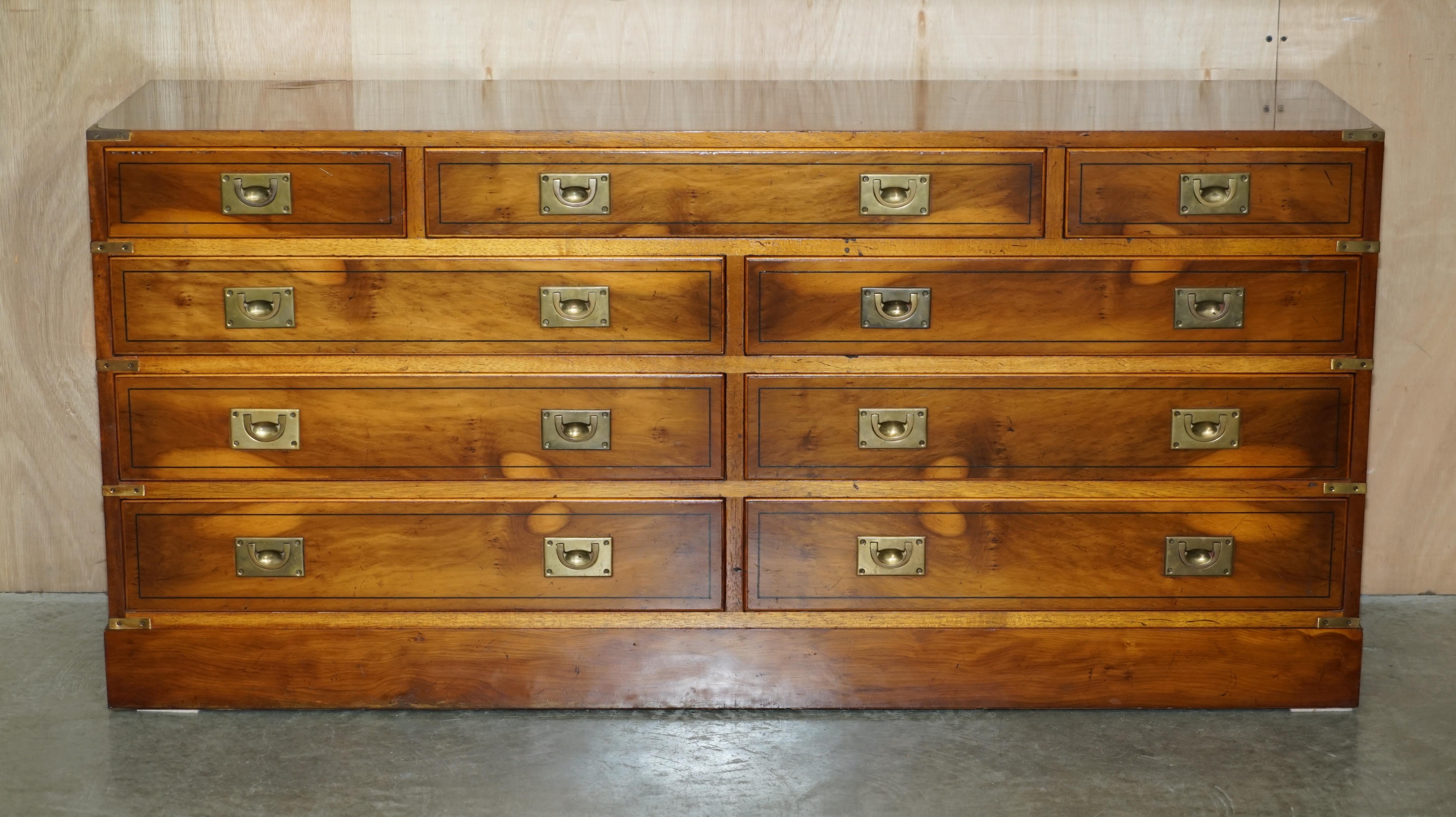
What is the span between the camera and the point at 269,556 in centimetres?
242

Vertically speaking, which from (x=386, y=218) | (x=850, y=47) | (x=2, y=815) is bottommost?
(x=2, y=815)

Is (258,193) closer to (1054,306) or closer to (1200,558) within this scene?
(1054,306)

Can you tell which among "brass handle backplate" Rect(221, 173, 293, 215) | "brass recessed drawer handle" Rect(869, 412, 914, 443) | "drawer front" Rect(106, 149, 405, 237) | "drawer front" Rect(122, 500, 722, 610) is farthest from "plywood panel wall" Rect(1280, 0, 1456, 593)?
→ "brass handle backplate" Rect(221, 173, 293, 215)

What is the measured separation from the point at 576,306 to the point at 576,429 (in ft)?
0.72

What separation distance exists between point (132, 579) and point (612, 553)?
0.88 meters

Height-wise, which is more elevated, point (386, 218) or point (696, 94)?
point (696, 94)

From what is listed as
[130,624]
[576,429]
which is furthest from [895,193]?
[130,624]

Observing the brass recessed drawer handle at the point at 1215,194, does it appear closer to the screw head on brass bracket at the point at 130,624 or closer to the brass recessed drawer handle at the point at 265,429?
the brass recessed drawer handle at the point at 265,429

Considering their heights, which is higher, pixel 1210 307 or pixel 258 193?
pixel 258 193

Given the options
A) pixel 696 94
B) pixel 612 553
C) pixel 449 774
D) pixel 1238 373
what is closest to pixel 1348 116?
pixel 1238 373

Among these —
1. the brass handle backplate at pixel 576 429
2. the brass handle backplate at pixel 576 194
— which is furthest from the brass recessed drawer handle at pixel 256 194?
the brass handle backplate at pixel 576 429

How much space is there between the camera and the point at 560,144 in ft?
7.61

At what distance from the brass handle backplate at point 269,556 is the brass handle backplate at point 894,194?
3.93 ft

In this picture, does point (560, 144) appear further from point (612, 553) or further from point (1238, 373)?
point (1238, 373)
